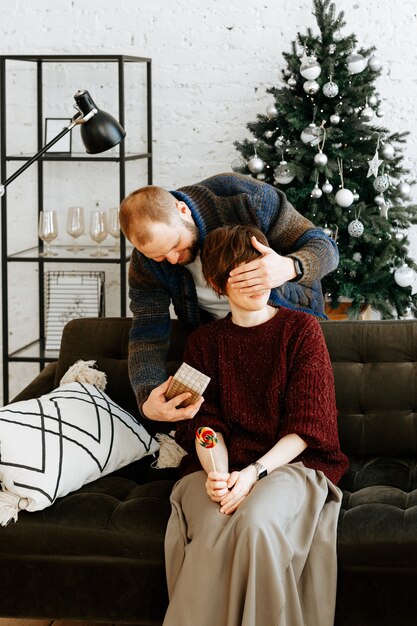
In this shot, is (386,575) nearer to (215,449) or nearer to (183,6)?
(215,449)

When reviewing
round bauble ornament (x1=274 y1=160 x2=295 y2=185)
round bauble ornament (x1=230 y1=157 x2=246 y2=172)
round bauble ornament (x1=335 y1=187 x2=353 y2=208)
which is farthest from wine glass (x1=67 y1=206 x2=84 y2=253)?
round bauble ornament (x1=335 y1=187 x2=353 y2=208)

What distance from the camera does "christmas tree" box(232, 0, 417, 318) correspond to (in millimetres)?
3588

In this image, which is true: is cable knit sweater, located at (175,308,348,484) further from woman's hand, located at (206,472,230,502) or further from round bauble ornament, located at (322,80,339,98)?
round bauble ornament, located at (322,80,339,98)

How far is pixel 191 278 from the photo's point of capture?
8.73ft

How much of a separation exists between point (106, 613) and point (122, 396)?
80 centimetres

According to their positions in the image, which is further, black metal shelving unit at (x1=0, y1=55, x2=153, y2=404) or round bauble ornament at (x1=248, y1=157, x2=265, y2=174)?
black metal shelving unit at (x1=0, y1=55, x2=153, y2=404)

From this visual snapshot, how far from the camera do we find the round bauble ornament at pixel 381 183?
11.7 feet

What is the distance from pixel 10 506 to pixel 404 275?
6.66 ft

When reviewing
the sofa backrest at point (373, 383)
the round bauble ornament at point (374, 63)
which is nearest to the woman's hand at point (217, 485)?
the sofa backrest at point (373, 383)

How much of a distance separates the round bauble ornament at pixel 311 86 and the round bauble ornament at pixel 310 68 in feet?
0.07

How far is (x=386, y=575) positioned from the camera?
2.13 meters

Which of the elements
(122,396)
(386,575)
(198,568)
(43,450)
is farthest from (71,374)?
(386,575)

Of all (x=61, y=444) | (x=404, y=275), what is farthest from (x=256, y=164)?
→ (x=61, y=444)

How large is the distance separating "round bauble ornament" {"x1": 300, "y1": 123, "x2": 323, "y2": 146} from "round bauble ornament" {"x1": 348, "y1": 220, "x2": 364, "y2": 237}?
37 cm
